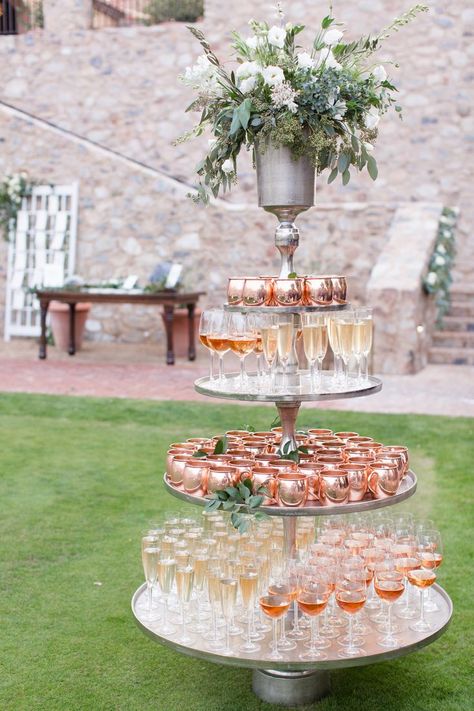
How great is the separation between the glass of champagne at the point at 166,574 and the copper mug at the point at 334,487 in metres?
0.53

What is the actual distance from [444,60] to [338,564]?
10.8m

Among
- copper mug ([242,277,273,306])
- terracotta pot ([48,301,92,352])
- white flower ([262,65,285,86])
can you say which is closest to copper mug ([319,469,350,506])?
copper mug ([242,277,273,306])

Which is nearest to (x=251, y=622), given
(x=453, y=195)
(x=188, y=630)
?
(x=188, y=630)

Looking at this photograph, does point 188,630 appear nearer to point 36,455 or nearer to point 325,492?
point 325,492

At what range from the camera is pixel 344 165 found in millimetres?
3086

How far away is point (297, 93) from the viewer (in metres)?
2.93

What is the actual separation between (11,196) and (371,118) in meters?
9.83

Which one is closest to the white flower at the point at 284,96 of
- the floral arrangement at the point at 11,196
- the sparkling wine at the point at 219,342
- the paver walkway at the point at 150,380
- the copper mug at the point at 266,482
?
the sparkling wine at the point at 219,342

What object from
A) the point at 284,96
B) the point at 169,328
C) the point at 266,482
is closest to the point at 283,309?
the point at 266,482

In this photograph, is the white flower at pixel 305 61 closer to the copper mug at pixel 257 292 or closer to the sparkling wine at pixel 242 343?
the copper mug at pixel 257 292

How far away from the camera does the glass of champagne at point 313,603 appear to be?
2934mm

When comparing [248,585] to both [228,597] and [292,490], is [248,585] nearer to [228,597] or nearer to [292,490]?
[228,597]

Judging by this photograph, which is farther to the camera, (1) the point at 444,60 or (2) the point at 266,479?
(1) the point at 444,60

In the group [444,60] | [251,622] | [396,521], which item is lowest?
[251,622]
